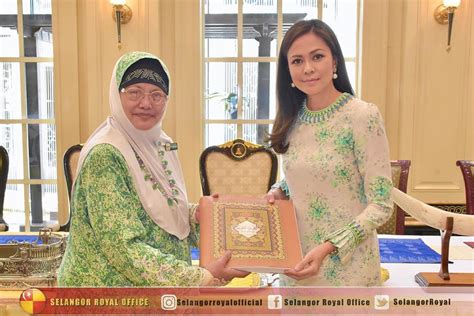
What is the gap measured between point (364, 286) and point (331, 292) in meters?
0.10

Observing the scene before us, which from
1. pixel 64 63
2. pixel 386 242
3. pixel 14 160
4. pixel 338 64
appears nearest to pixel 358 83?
pixel 386 242

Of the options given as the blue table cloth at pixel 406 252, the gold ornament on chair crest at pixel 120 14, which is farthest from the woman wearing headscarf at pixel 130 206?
the gold ornament on chair crest at pixel 120 14

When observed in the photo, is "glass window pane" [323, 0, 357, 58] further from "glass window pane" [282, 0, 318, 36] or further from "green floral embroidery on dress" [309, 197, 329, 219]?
"green floral embroidery on dress" [309, 197, 329, 219]

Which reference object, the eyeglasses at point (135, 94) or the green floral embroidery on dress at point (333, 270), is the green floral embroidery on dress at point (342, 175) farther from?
the eyeglasses at point (135, 94)

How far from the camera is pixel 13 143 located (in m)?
4.04

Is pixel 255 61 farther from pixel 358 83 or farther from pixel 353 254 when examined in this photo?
pixel 353 254

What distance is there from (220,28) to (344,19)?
3.33 ft

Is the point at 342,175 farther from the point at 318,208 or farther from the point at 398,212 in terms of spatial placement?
the point at 398,212

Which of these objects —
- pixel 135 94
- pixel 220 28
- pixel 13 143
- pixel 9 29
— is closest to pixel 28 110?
pixel 13 143

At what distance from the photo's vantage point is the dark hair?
1.34m

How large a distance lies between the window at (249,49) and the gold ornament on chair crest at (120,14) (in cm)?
63

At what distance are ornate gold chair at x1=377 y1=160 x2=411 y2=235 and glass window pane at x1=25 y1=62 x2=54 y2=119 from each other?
2768 millimetres

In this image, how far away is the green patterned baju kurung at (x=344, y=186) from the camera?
1278 mm

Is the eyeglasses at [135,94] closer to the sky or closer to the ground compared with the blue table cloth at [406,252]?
closer to the sky
